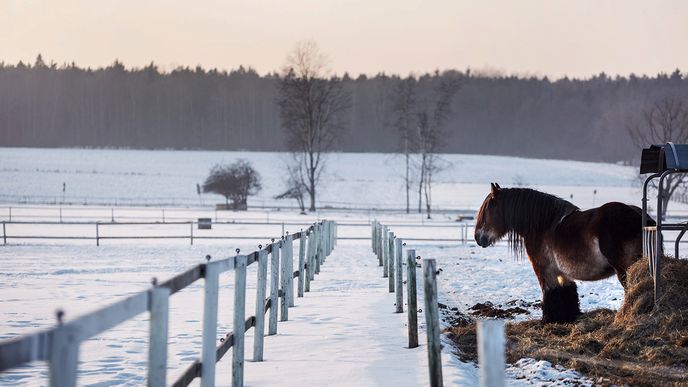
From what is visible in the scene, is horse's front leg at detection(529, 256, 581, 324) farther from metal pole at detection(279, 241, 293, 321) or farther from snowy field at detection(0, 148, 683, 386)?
metal pole at detection(279, 241, 293, 321)

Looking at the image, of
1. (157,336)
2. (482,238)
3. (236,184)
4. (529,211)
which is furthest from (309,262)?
(236,184)

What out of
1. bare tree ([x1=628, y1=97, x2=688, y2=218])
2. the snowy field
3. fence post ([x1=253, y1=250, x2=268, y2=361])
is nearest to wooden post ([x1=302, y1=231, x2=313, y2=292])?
the snowy field

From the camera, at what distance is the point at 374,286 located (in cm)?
1402

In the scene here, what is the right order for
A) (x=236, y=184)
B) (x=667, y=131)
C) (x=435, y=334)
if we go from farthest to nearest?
(x=236, y=184)
(x=667, y=131)
(x=435, y=334)

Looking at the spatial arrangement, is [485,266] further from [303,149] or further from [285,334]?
[303,149]

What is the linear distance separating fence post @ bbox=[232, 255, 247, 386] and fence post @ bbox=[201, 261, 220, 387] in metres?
0.99

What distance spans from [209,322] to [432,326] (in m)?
1.82

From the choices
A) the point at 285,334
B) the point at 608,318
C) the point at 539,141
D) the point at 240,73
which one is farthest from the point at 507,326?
the point at 240,73

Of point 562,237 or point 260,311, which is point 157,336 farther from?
point 562,237

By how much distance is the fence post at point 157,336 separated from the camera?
12.4 ft

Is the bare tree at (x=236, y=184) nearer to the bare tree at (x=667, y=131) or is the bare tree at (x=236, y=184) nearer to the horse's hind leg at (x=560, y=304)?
the bare tree at (x=667, y=131)

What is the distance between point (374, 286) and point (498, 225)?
15.4ft

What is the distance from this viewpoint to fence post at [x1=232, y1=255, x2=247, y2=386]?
5973 mm

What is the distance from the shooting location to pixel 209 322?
486cm
